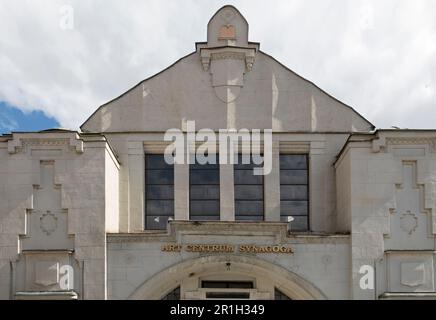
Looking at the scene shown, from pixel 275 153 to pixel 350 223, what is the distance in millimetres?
4206

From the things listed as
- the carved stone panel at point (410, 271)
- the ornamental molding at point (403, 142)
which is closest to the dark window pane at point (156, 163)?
the ornamental molding at point (403, 142)

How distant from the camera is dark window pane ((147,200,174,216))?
108 ft

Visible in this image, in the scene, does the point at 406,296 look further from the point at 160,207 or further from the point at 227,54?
the point at 227,54

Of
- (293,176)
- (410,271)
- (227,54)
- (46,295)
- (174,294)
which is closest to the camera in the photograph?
(46,295)

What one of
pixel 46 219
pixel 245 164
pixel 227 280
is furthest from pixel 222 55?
pixel 46 219

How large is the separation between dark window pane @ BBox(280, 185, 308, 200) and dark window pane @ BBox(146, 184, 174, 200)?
154 inches

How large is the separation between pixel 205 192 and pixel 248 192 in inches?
59.9

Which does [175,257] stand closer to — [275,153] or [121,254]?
[121,254]

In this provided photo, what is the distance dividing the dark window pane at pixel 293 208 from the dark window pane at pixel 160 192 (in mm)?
3942

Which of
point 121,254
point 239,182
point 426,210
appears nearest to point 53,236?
Answer: point 121,254

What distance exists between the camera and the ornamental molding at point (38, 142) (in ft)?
100

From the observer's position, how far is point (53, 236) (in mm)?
30328

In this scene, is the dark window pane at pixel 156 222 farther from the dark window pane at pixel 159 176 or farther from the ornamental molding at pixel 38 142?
the ornamental molding at pixel 38 142

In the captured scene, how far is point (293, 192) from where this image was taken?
109ft
